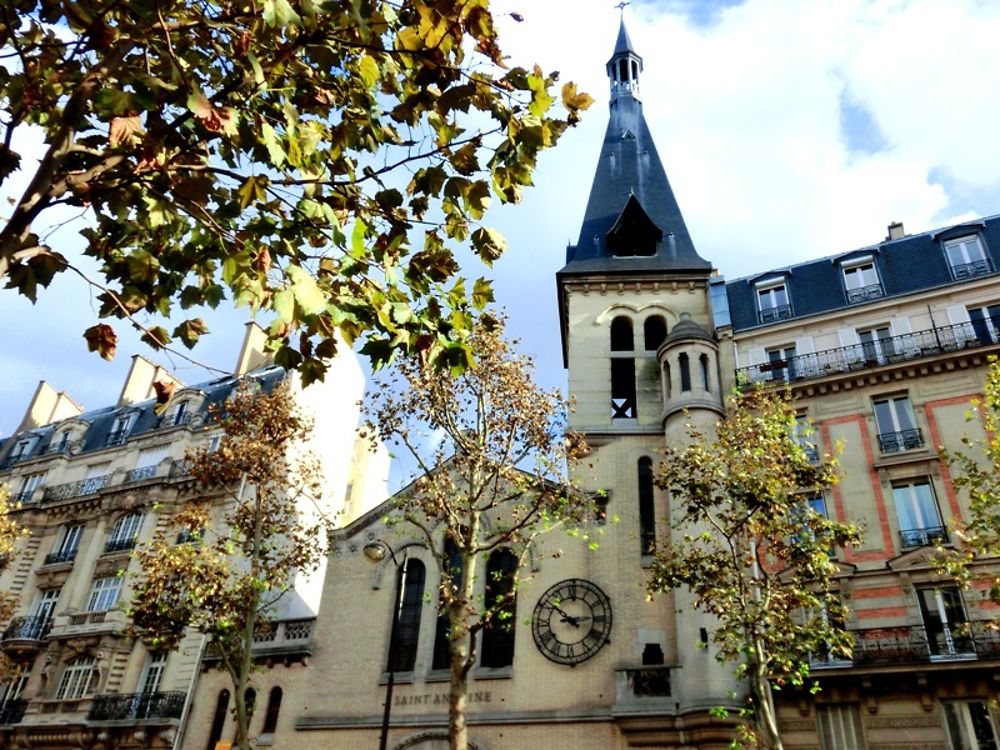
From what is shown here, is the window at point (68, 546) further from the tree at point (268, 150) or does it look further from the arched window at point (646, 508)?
the tree at point (268, 150)

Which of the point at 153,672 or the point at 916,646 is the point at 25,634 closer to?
the point at 153,672

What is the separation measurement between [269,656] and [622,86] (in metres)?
32.7

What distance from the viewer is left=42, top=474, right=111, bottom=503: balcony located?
33.4 meters

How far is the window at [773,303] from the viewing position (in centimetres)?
2606

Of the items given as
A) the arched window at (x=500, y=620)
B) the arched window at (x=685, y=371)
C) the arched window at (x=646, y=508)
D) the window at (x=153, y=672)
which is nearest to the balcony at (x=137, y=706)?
the window at (x=153, y=672)

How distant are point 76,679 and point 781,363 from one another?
26823mm

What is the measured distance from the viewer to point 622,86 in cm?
4125

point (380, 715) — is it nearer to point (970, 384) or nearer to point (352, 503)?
point (352, 503)

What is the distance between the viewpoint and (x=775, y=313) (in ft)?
85.9

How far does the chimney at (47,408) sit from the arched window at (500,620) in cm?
3096

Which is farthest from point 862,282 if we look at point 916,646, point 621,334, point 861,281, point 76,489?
point 76,489

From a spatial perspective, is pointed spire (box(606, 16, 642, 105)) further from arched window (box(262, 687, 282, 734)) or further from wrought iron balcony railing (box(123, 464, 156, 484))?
arched window (box(262, 687, 282, 734))

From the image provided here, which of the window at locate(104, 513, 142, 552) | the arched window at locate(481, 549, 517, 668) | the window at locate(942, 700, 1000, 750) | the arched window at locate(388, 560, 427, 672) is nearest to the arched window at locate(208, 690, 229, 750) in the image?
the arched window at locate(388, 560, 427, 672)

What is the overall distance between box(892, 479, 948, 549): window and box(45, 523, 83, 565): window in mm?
30388
